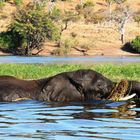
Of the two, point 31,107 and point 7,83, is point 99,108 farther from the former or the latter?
point 7,83

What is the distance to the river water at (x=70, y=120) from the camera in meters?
8.30

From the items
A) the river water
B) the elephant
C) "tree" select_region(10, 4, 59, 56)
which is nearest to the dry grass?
"tree" select_region(10, 4, 59, 56)

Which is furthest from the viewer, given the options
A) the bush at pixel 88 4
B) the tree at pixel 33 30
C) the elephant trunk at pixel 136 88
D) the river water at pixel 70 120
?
the bush at pixel 88 4

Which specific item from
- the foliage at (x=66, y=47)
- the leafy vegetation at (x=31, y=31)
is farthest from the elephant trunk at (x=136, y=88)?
the leafy vegetation at (x=31, y=31)

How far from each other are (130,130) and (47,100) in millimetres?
4928

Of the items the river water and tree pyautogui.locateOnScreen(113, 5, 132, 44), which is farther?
tree pyautogui.locateOnScreen(113, 5, 132, 44)

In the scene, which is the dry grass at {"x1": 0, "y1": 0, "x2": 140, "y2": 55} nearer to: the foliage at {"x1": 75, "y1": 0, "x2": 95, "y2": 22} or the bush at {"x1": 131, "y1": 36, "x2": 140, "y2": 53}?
the bush at {"x1": 131, "y1": 36, "x2": 140, "y2": 53}

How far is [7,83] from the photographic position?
13406 mm

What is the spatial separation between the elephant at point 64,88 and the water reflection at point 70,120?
0.31m

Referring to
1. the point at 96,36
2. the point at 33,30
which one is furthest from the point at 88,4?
the point at 33,30

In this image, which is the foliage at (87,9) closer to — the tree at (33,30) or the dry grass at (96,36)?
the dry grass at (96,36)

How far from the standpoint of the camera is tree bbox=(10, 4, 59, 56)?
67.9m

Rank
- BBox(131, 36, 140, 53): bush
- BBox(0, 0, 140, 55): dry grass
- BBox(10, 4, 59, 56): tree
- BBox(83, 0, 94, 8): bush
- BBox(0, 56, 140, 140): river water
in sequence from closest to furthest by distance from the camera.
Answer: BBox(0, 56, 140, 140): river water
BBox(10, 4, 59, 56): tree
BBox(131, 36, 140, 53): bush
BBox(0, 0, 140, 55): dry grass
BBox(83, 0, 94, 8): bush

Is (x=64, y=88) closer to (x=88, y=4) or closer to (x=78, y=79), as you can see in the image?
(x=78, y=79)
